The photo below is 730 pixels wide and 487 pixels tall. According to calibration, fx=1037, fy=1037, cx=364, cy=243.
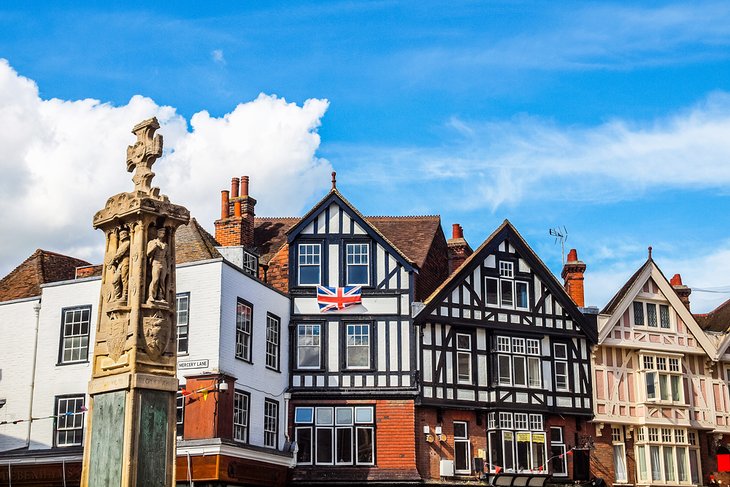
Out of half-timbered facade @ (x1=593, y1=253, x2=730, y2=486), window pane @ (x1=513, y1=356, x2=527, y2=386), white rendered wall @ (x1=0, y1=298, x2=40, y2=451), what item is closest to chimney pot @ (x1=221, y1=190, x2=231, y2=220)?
white rendered wall @ (x1=0, y1=298, x2=40, y2=451)

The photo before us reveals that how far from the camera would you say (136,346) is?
1309 centimetres

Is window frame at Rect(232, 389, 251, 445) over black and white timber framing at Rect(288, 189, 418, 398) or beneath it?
beneath

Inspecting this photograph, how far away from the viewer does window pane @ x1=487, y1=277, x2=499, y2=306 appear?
3164 cm

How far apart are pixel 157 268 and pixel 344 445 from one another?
659 inches

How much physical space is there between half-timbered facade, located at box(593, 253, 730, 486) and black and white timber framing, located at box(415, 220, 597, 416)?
1101 millimetres

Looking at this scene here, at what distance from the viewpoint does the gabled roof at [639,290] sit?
33.2 m

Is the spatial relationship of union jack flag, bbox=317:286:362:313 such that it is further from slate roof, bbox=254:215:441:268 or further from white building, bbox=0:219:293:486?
slate roof, bbox=254:215:441:268

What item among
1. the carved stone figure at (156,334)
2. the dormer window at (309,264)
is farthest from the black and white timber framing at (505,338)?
the carved stone figure at (156,334)

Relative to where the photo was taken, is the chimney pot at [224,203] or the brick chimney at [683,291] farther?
the brick chimney at [683,291]

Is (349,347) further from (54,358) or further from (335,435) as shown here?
(54,358)

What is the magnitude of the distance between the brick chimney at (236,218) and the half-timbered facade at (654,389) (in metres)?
11.6

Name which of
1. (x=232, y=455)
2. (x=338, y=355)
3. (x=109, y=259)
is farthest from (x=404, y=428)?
(x=109, y=259)

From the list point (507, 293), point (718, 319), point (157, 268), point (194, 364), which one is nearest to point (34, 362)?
point (194, 364)

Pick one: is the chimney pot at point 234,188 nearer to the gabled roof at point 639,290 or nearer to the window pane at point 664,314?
the gabled roof at point 639,290
